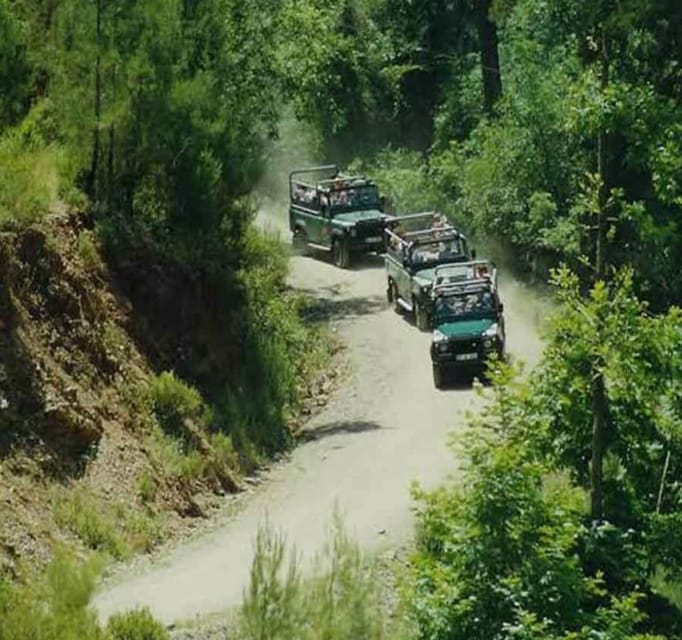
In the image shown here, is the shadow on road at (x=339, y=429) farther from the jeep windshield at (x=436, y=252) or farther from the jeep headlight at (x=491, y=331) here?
the jeep windshield at (x=436, y=252)

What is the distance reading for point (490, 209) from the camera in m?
39.9

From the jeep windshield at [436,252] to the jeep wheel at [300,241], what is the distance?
8395 mm

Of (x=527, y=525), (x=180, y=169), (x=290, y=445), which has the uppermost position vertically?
(x=180, y=169)

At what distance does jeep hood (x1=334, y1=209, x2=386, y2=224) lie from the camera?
42438mm

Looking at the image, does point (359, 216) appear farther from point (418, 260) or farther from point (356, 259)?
point (418, 260)

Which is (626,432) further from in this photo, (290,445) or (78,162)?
(78,162)

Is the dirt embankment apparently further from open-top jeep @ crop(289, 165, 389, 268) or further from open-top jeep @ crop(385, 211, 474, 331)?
open-top jeep @ crop(289, 165, 389, 268)

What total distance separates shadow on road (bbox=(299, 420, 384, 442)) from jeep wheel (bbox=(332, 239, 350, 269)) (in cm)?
1327

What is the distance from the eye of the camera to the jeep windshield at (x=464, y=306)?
31.6 m

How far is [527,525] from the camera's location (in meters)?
17.7

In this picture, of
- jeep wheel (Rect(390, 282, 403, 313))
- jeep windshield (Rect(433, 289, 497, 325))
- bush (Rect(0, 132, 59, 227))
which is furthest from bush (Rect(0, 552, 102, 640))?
jeep wheel (Rect(390, 282, 403, 313))

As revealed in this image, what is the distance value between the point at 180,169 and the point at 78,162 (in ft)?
6.33

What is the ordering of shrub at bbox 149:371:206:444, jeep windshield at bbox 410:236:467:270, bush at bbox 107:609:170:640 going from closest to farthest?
bush at bbox 107:609:170:640 → shrub at bbox 149:371:206:444 → jeep windshield at bbox 410:236:467:270

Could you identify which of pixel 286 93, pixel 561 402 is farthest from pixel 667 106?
pixel 286 93
